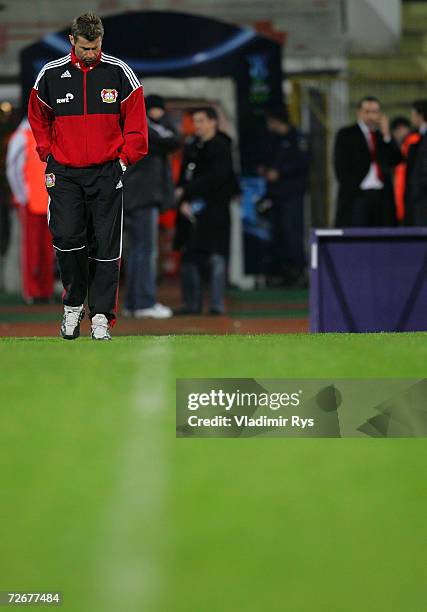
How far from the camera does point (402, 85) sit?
56.3 ft

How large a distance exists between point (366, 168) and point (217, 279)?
192 centimetres

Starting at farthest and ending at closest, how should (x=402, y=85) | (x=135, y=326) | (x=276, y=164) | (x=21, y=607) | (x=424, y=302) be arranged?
1. (x=402, y=85)
2. (x=276, y=164)
3. (x=135, y=326)
4. (x=424, y=302)
5. (x=21, y=607)

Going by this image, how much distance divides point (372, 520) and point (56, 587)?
882 millimetres

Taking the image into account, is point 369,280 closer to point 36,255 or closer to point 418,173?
point 418,173

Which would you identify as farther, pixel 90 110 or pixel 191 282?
pixel 191 282

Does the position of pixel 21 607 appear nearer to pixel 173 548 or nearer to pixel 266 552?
pixel 173 548

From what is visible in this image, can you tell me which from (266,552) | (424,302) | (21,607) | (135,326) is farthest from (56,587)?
(135,326)

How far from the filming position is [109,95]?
525 cm

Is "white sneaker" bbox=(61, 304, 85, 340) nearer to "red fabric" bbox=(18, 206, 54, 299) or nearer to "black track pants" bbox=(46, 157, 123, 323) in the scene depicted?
"black track pants" bbox=(46, 157, 123, 323)

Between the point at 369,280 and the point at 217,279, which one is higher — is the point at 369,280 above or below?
above

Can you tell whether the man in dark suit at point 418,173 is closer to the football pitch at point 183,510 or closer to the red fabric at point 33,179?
the red fabric at point 33,179

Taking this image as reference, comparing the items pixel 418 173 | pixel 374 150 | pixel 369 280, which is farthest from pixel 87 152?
pixel 418 173

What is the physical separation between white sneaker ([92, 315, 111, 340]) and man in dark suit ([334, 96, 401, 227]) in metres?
5.23
